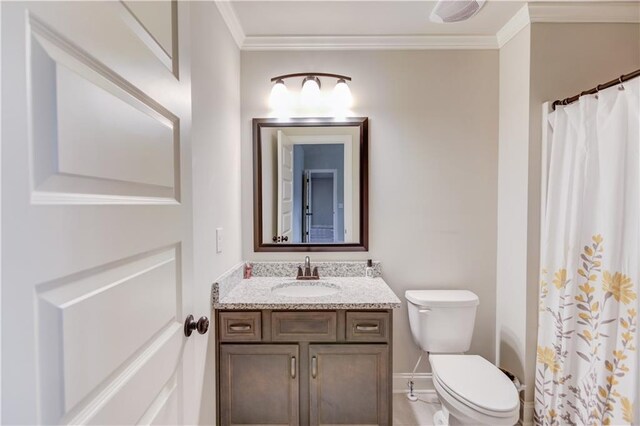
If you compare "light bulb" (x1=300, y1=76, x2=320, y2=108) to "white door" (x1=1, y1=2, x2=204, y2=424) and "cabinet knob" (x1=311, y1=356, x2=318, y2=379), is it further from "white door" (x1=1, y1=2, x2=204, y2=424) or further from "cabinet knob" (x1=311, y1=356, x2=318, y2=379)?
"cabinet knob" (x1=311, y1=356, x2=318, y2=379)

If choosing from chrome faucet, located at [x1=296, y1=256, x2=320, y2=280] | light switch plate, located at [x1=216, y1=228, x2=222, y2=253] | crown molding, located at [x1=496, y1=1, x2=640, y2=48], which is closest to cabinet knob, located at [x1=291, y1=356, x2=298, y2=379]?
chrome faucet, located at [x1=296, y1=256, x2=320, y2=280]

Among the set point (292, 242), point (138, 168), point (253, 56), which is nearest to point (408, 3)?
point (253, 56)

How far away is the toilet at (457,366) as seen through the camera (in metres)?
1.47

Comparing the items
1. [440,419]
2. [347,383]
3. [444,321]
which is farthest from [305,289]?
[440,419]

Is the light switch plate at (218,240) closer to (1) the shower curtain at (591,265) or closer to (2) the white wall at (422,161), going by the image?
(2) the white wall at (422,161)

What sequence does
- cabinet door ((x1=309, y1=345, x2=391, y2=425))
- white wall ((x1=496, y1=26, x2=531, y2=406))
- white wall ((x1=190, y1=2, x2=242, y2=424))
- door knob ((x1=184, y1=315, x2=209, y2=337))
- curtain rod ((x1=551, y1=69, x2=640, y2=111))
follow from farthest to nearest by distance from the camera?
white wall ((x1=496, y1=26, x2=531, y2=406)) → cabinet door ((x1=309, y1=345, x2=391, y2=425)) → white wall ((x1=190, y1=2, x2=242, y2=424)) → curtain rod ((x1=551, y1=69, x2=640, y2=111)) → door knob ((x1=184, y1=315, x2=209, y2=337))

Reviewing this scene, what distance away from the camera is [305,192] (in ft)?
7.26

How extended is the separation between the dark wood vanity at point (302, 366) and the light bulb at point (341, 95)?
52.3 inches

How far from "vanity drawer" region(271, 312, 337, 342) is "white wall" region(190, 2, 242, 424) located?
1.10ft

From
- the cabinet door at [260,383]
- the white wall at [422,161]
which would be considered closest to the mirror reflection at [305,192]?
the white wall at [422,161]

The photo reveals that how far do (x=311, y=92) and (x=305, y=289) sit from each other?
1281mm

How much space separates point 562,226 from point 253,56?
2.09 m

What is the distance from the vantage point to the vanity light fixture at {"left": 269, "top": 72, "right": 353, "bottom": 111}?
210cm

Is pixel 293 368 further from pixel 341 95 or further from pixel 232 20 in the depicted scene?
pixel 232 20
